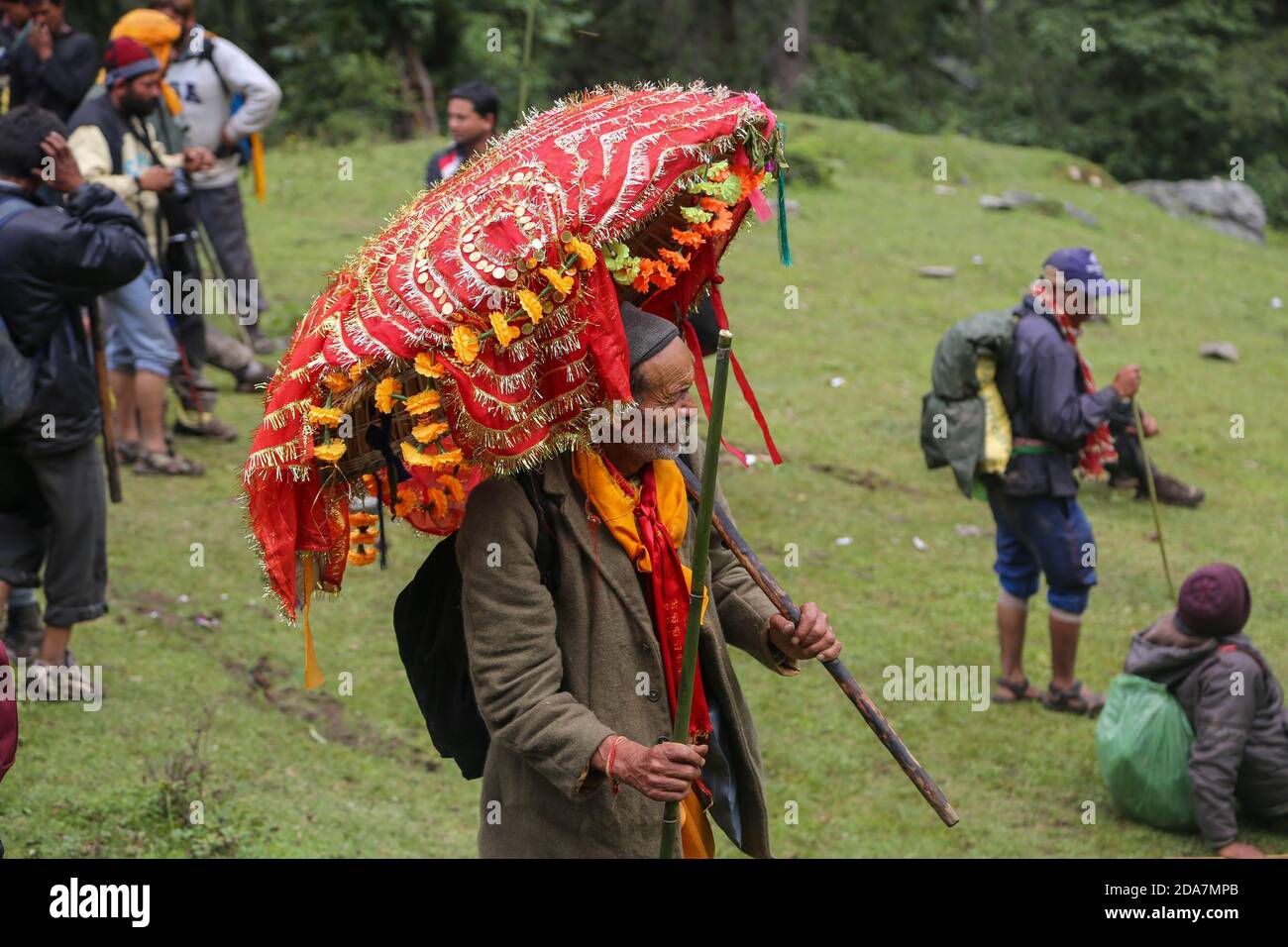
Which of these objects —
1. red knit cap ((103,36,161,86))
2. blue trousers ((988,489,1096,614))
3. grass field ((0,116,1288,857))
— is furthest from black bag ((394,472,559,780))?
red knit cap ((103,36,161,86))

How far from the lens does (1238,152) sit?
25641mm

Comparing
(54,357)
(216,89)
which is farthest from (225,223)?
(54,357)

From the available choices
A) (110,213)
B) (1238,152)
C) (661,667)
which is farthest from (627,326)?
(1238,152)

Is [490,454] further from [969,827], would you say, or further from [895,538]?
[895,538]

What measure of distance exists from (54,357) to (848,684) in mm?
3621

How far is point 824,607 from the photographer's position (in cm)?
810

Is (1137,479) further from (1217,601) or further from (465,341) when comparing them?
(465,341)

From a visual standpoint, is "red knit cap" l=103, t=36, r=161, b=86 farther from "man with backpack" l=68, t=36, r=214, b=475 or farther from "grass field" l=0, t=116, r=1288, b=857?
"grass field" l=0, t=116, r=1288, b=857

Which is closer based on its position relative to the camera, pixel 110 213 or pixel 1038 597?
pixel 110 213

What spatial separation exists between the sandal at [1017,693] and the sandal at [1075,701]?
0.10 m

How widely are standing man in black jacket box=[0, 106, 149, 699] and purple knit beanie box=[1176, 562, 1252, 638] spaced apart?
4.31m

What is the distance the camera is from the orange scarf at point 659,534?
11.0 feet

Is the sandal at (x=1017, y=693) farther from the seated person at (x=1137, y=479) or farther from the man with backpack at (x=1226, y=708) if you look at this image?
the seated person at (x=1137, y=479)
